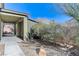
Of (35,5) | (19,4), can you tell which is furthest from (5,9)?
(35,5)

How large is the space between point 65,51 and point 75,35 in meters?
0.30

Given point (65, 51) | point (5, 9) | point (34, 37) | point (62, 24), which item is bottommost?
point (65, 51)

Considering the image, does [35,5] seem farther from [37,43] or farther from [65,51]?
[65,51]

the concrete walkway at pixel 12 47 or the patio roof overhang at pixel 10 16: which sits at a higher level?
the patio roof overhang at pixel 10 16

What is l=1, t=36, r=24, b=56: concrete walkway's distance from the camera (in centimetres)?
307

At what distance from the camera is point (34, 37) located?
10.4 feet

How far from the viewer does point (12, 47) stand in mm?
3104

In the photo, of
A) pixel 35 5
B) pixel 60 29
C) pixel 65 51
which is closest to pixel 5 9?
pixel 35 5

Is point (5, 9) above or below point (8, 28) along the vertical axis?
above

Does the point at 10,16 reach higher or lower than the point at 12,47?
higher

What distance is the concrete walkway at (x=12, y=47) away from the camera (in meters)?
3.07

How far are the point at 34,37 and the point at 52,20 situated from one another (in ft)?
1.31

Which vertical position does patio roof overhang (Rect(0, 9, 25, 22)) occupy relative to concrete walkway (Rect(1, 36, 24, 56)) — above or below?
above

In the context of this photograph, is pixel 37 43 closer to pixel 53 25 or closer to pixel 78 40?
pixel 53 25
